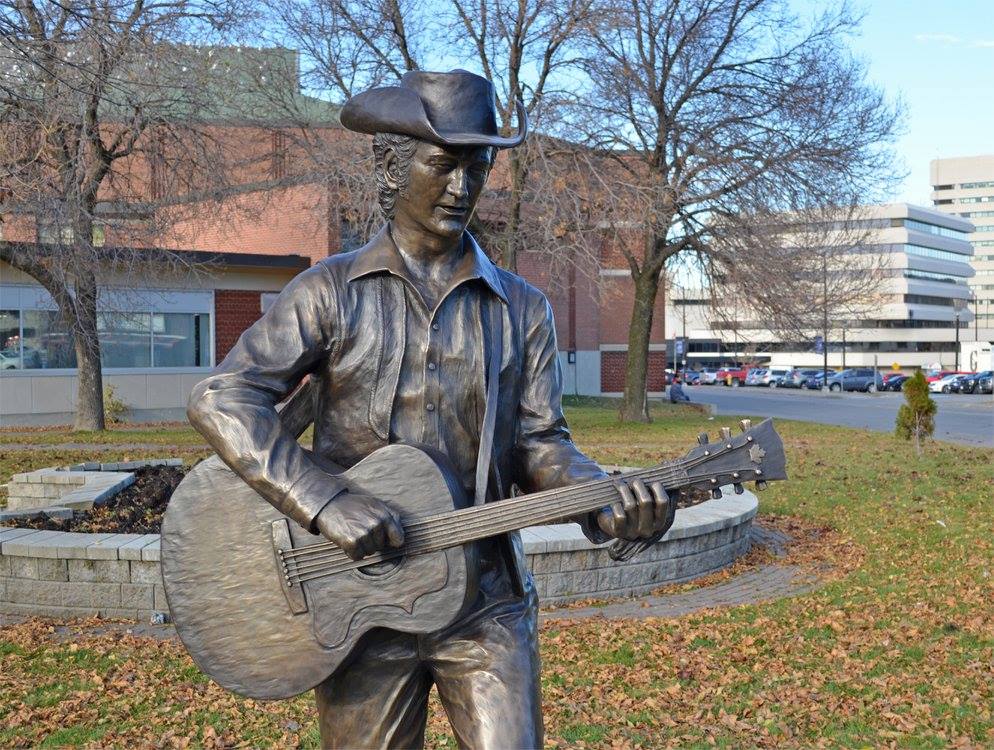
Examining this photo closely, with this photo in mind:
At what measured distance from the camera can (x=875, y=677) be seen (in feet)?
20.9

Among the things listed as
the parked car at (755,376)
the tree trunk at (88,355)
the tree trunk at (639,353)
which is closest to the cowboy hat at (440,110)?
the tree trunk at (88,355)

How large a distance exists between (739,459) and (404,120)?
48.0 inches

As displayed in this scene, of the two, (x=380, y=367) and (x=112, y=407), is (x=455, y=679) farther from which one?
(x=112, y=407)

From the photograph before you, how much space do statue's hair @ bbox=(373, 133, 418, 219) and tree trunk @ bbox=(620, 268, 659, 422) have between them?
23.1 metres

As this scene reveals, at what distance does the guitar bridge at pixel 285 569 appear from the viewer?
2.65 m

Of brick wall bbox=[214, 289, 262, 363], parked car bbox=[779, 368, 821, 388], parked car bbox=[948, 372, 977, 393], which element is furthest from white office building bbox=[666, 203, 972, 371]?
brick wall bbox=[214, 289, 262, 363]

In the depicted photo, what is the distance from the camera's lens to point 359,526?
99.1 inches

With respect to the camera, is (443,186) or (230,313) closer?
(443,186)

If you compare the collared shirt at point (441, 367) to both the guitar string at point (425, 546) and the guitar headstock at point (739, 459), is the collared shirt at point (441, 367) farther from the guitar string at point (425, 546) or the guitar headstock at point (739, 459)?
the guitar headstock at point (739, 459)

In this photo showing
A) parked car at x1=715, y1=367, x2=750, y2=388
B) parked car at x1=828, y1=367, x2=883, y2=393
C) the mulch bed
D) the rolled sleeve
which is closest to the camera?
the rolled sleeve

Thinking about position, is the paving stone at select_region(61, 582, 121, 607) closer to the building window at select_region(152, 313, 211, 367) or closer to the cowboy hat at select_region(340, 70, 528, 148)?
the cowboy hat at select_region(340, 70, 528, 148)

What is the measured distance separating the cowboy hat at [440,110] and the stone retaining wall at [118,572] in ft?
17.6

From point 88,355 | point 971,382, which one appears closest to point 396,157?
point 88,355

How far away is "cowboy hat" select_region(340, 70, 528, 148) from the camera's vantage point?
107 inches
